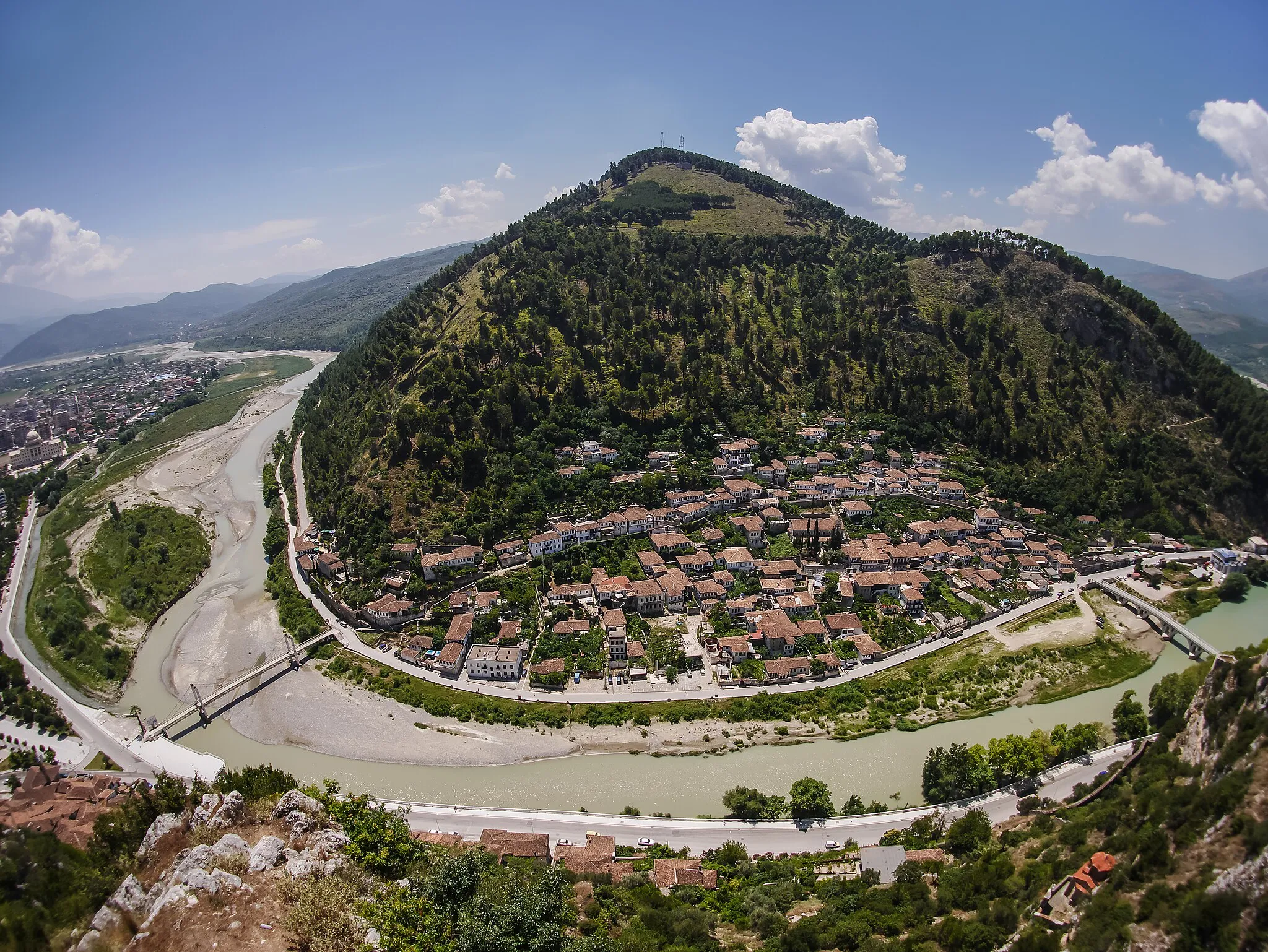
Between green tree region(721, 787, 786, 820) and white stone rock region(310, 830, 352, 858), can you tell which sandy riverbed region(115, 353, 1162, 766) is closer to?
Result: green tree region(721, 787, 786, 820)

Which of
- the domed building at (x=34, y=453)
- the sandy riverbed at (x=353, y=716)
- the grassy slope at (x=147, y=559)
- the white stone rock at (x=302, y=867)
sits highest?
the domed building at (x=34, y=453)

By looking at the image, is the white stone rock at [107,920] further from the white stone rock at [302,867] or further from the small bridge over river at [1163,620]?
the small bridge over river at [1163,620]

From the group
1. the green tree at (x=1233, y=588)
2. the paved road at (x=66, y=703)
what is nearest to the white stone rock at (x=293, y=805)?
the paved road at (x=66, y=703)

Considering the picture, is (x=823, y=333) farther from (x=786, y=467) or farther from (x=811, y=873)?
(x=811, y=873)

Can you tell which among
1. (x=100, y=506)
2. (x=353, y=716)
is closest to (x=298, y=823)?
(x=353, y=716)

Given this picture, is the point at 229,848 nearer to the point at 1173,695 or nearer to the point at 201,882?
the point at 201,882

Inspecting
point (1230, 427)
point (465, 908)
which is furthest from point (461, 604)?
point (1230, 427)
